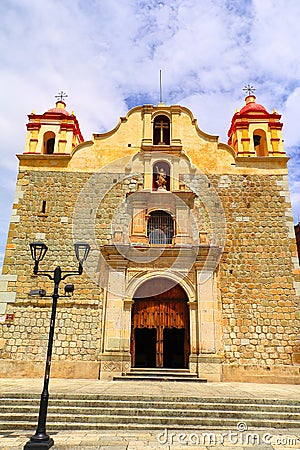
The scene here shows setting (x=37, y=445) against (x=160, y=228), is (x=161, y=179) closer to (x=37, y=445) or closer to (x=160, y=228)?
(x=160, y=228)

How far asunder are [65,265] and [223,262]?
5.23 m

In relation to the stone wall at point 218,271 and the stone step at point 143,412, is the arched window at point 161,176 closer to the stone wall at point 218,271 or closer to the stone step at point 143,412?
the stone wall at point 218,271

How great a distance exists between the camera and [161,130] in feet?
43.5

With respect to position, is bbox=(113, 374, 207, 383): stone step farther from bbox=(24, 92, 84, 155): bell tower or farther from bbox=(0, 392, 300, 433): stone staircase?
bbox=(24, 92, 84, 155): bell tower

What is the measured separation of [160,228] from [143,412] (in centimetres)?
663

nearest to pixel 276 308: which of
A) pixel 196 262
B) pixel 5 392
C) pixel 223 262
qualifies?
pixel 223 262

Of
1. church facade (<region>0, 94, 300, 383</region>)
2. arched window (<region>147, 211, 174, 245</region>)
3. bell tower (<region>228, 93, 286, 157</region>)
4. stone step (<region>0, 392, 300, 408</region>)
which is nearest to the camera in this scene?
stone step (<region>0, 392, 300, 408</region>)

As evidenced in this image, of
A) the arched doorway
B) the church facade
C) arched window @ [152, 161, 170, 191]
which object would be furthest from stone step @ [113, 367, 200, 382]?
arched window @ [152, 161, 170, 191]

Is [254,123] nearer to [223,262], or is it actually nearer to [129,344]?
[223,262]

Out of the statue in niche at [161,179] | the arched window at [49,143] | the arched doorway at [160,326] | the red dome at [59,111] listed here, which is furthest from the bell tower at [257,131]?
the arched window at [49,143]

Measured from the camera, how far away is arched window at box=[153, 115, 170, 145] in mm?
13352

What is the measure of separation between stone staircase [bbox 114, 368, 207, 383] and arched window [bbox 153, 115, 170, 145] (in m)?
8.15

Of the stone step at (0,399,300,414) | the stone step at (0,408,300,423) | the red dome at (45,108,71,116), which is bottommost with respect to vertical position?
the stone step at (0,408,300,423)

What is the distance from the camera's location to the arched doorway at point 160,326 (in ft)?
35.8
